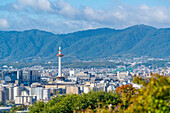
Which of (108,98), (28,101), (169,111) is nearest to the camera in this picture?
(169,111)

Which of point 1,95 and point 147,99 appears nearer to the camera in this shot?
point 147,99

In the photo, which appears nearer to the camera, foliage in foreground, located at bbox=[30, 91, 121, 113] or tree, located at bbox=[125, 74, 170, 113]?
tree, located at bbox=[125, 74, 170, 113]

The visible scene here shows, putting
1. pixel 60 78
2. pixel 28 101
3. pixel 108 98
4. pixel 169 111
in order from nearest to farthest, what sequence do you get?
1. pixel 169 111
2. pixel 108 98
3. pixel 28 101
4. pixel 60 78

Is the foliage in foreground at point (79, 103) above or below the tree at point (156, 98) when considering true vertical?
below

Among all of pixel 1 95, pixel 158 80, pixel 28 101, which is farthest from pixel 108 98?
pixel 1 95

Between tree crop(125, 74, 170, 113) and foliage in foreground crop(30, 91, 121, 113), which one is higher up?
tree crop(125, 74, 170, 113)

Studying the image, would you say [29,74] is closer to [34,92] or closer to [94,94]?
[34,92]

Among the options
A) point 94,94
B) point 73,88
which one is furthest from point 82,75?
point 94,94

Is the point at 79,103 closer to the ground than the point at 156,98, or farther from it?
closer to the ground

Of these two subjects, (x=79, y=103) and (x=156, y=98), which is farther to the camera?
(x=79, y=103)

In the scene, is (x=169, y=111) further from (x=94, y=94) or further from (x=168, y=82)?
(x=94, y=94)

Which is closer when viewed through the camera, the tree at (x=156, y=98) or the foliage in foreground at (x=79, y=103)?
the tree at (x=156, y=98)
